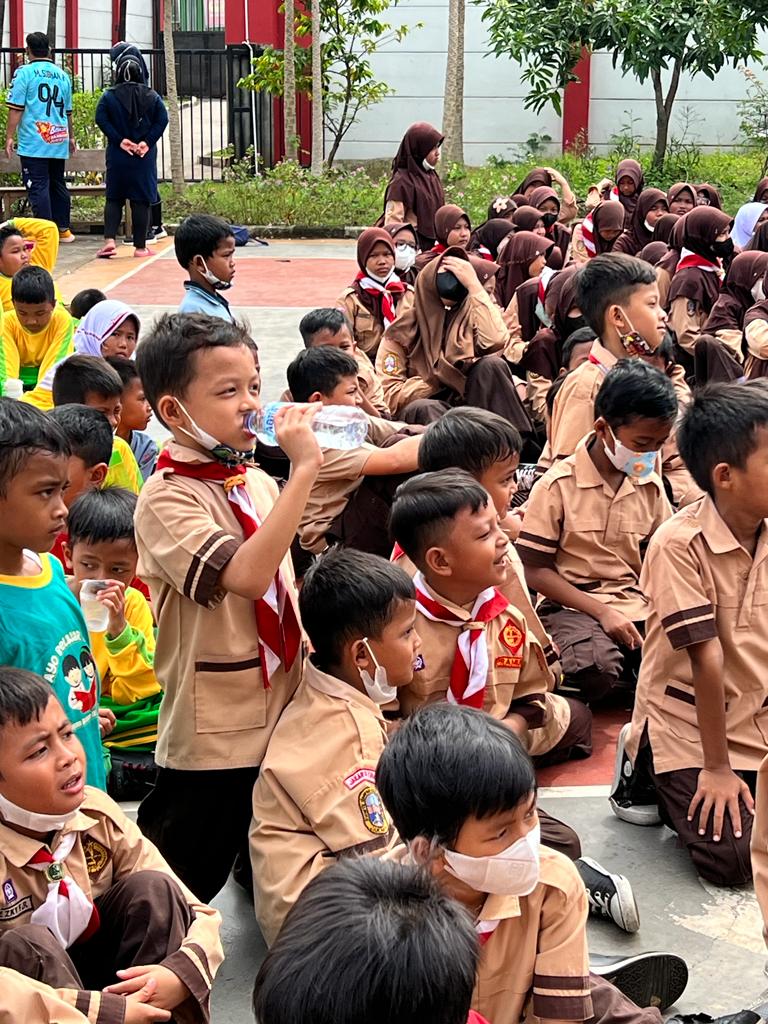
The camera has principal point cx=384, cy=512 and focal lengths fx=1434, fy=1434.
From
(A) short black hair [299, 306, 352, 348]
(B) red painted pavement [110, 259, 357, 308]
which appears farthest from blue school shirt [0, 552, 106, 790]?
(B) red painted pavement [110, 259, 357, 308]

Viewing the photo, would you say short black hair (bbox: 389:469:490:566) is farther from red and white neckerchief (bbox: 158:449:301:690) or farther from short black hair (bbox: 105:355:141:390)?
short black hair (bbox: 105:355:141:390)

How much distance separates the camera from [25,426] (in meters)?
2.95

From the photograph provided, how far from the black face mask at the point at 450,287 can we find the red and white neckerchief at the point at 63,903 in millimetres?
4388

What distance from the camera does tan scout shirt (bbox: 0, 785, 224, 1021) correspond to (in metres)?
2.39

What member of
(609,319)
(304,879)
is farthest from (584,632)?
(304,879)

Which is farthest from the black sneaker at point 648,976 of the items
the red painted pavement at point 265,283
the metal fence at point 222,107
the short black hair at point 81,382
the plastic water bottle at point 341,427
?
the metal fence at point 222,107

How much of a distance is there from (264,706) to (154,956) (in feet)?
2.27

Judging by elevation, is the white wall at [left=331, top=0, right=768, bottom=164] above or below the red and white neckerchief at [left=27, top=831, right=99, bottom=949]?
above

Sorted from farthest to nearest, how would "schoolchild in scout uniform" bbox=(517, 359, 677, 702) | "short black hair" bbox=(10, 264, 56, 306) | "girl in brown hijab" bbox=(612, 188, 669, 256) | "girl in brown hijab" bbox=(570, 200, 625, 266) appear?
"girl in brown hijab" bbox=(612, 188, 669, 256) → "girl in brown hijab" bbox=(570, 200, 625, 266) → "short black hair" bbox=(10, 264, 56, 306) → "schoolchild in scout uniform" bbox=(517, 359, 677, 702)

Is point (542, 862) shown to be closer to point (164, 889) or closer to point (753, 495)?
point (164, 889)

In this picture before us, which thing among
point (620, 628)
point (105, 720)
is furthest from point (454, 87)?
point (105, 720)

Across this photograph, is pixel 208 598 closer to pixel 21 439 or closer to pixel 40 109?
pixel 21 439

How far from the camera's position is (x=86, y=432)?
412 centimetres

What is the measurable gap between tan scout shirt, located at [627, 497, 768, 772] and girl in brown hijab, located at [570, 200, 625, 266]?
6.12 meters
